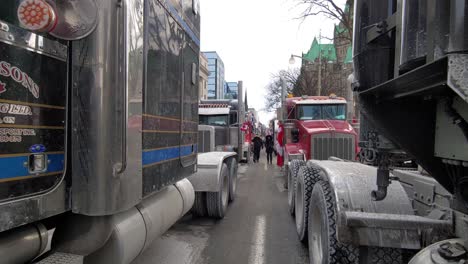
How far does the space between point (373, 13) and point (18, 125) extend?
7.17 feet

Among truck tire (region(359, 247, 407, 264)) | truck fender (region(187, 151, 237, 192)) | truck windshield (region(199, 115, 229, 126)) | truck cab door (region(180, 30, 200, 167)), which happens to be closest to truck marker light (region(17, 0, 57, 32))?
truck cab door (region(180, 30, 200, 167))

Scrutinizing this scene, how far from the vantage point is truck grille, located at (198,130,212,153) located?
9062 millimetres

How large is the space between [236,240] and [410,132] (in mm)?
3779

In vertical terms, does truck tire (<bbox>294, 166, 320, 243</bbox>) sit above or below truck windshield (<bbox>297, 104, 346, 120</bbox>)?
below

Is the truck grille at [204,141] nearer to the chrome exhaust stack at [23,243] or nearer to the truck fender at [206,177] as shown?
the truck fender at [206,177]

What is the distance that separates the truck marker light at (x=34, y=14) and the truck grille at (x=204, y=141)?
7.21 meters

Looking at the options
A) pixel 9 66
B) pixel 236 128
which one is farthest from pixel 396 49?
pixel 236 128

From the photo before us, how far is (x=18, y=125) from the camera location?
1931 millimetres

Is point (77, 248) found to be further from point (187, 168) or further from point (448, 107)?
point (448, 107)

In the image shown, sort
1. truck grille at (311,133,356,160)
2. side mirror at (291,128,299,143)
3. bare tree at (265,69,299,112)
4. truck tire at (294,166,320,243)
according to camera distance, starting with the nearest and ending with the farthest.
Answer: truck tire at (294,166,320,243) → truck grille at (311,133,356,160) → side mirror at (291,128,299,143) → bare tree at (265,69,299,112)

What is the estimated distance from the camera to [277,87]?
54.6 metres

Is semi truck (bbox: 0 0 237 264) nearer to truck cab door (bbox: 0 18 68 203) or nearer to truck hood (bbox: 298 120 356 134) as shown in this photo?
truck cab door (bbox: 0 18 68 203)

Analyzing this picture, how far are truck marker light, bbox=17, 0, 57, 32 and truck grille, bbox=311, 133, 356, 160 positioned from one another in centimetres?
744

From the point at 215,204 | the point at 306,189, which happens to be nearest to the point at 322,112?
the point at 215,204
